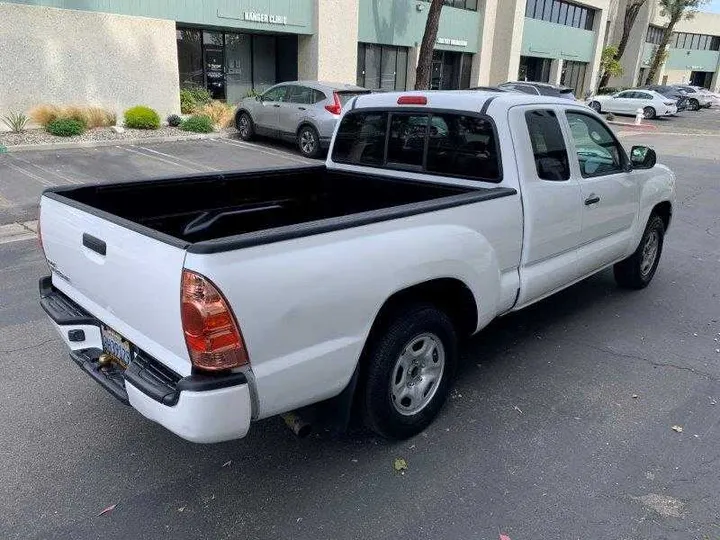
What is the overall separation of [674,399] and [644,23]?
59551 millimetres

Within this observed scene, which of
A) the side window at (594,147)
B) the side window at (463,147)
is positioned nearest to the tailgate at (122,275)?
the side window at (463,147)

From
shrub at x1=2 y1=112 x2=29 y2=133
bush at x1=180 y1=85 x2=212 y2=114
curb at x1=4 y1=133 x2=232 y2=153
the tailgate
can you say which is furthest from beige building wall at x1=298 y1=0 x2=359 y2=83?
the tailgate

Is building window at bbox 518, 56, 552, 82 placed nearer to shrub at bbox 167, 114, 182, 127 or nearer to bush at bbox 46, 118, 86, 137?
shrub at bbox 167, 114, 182, 127

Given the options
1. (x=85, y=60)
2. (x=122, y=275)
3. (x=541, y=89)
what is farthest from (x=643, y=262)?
(x=541, y=89)

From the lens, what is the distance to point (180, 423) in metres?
2.39

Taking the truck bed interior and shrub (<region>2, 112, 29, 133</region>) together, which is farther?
shrub (<region>2, 112, 29, 133</region>)

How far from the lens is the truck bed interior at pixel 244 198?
3766 millimetres

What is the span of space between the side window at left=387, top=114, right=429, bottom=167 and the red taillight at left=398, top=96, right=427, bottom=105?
0.09 m

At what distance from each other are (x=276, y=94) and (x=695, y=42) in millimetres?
71142

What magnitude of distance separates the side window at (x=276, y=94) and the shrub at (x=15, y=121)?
5724mm

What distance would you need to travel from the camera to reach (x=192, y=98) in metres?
17.5

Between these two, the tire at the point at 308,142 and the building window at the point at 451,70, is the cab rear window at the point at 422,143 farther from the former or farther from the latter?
the building window at the point at 451,70

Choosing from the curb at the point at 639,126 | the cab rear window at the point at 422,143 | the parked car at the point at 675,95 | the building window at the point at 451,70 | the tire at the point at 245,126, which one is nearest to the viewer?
the cab rear window at the point at 422,143

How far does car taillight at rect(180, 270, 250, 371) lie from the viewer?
225 centimetres
